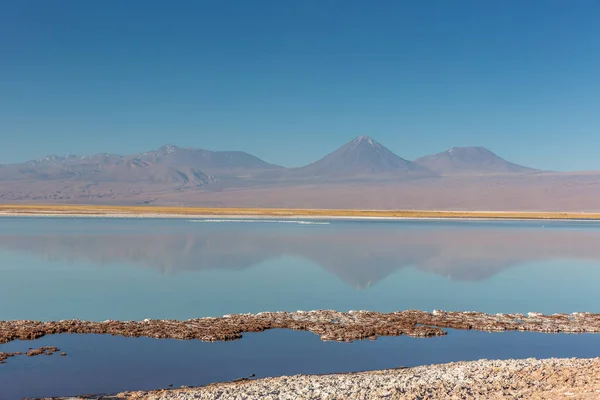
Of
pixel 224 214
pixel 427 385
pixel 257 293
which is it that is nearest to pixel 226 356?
pixel 427 385

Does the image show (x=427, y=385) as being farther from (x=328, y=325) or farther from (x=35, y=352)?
(x=35, y=352)

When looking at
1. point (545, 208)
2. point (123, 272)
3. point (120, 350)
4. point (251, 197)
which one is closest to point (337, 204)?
point (251, 197)

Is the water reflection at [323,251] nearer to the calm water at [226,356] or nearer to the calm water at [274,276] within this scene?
the calm water at [274,276]

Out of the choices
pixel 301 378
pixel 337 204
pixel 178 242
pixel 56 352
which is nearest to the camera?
pixel 301 378

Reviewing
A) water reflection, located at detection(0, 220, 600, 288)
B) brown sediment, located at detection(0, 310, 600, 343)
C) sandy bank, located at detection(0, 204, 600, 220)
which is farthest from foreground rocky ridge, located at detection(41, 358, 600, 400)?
sandy bank, located at detection(0, 204, 600, 220)

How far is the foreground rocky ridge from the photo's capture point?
7844 millimetres

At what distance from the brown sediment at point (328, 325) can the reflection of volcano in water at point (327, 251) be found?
16.3 feet

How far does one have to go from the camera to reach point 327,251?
27688mm

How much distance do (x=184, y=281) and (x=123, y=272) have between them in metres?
2.72

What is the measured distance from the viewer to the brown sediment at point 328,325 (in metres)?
11.6

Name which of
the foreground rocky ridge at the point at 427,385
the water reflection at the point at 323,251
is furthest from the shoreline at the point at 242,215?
the foreground rocky ridge at the point at 427,385

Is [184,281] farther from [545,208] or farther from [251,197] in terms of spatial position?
[251,197]

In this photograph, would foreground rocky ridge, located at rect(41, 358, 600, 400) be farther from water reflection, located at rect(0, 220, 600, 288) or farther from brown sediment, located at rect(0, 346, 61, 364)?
water reflection, located at rect(0, 220, 600, 288)

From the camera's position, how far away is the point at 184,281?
18375mm
